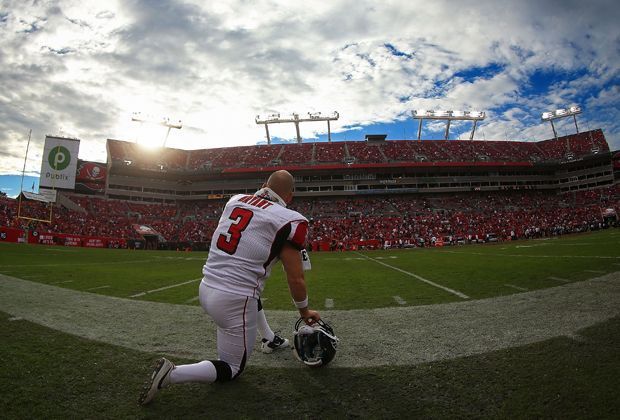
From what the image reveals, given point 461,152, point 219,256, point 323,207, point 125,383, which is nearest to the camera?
point 125,383

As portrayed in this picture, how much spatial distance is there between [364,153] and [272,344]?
166ft

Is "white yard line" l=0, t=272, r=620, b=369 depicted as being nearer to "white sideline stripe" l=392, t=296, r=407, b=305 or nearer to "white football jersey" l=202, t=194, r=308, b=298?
"white sideline stripe" l=392, t=296, r=407, b=305

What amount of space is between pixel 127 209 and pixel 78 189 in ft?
23.2

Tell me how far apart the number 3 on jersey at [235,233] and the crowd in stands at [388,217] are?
31.2 m

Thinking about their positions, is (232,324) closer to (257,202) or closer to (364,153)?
(257,202)

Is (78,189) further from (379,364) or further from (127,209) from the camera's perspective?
(379,364)

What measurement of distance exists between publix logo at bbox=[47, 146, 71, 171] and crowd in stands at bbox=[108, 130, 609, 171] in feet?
37.3

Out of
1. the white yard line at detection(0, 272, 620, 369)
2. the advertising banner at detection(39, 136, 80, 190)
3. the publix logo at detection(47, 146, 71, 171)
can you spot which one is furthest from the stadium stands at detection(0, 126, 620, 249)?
the white yard line at detection(0, 272, 620, 369)

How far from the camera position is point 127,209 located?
4619 centimetres

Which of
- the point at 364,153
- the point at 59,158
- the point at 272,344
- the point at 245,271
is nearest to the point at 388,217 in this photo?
the point at 364,153

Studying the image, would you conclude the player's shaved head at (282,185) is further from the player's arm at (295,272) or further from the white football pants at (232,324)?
the white football pants at (232,324)

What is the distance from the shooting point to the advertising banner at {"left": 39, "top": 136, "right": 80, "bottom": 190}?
36.3 metres

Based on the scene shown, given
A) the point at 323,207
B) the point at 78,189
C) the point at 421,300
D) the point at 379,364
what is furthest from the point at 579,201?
the point at 78,189

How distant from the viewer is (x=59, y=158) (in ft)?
122
